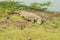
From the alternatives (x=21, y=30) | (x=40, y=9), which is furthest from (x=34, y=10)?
(x=21, y=30)

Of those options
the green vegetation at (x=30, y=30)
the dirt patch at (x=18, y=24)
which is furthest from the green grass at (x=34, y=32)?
the dirt patch at (x=18, y=24)

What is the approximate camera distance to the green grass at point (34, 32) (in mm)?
6922

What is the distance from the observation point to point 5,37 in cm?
684

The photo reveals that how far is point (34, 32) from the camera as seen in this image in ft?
24.0

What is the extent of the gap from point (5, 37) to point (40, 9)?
10.9ft

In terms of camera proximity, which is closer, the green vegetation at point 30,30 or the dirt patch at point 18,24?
the green vegetation at point 30,30

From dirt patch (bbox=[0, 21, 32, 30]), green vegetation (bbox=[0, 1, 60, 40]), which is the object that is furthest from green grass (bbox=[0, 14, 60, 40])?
dirt patch (bbox=[0, 21, 32, 30])

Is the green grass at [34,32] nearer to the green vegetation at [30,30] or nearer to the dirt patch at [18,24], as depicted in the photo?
the green vegetation at [30,30]

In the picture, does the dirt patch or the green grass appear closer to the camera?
the green grass

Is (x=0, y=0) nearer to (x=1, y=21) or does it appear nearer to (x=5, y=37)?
(x=1, y=21)

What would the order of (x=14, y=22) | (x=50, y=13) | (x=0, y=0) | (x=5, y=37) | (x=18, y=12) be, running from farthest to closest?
(x=0, y=0)
(x=50, y=13)
(x=18, y=12)
(x=14, y=22)
(x=5, y=37)

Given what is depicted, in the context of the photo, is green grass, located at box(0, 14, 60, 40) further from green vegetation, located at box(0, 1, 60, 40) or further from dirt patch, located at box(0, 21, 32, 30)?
dirt patch, located at box(0, 21, 32, 30)

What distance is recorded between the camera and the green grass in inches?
273

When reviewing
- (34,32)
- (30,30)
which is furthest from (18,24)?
(34,32)
